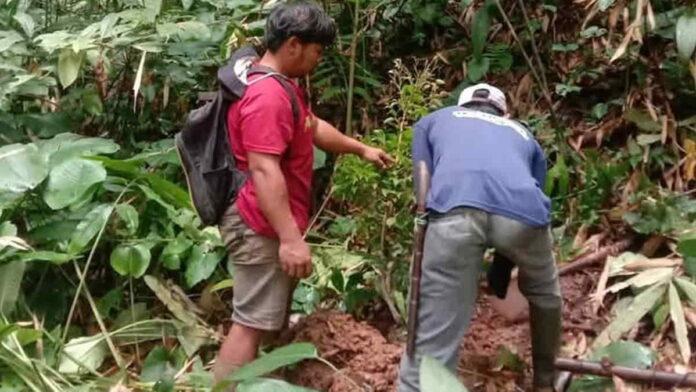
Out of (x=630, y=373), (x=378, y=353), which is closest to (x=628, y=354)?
(x=630, y=373)

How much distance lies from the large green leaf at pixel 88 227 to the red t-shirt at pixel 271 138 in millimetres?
900

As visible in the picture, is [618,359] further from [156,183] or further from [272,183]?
[156,183]

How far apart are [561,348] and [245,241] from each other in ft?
4.04

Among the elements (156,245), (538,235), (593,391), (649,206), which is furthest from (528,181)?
(156,245)

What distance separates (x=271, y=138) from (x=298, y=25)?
1.23 feet

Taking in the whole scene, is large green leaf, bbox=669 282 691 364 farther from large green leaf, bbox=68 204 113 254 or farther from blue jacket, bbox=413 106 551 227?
large green leaf, bbox=68 204 113 254

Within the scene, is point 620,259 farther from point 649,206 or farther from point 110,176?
point 110,176

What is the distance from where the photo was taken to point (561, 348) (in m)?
3.65

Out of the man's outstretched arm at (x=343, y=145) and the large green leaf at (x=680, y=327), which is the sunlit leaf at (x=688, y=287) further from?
the man's outstretched arm at (x=343, y=145)

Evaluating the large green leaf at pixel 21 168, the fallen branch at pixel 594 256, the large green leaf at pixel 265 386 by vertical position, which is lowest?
the fallen branch at pixel 594 256

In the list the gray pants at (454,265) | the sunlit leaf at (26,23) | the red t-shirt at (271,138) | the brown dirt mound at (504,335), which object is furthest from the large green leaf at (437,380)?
the sunlit leaf at (26,23)

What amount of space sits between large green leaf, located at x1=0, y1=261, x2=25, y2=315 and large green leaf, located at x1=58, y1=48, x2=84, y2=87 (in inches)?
41.5

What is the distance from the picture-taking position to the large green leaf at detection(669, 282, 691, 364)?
3.52m

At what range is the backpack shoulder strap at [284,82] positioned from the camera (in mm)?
3139
